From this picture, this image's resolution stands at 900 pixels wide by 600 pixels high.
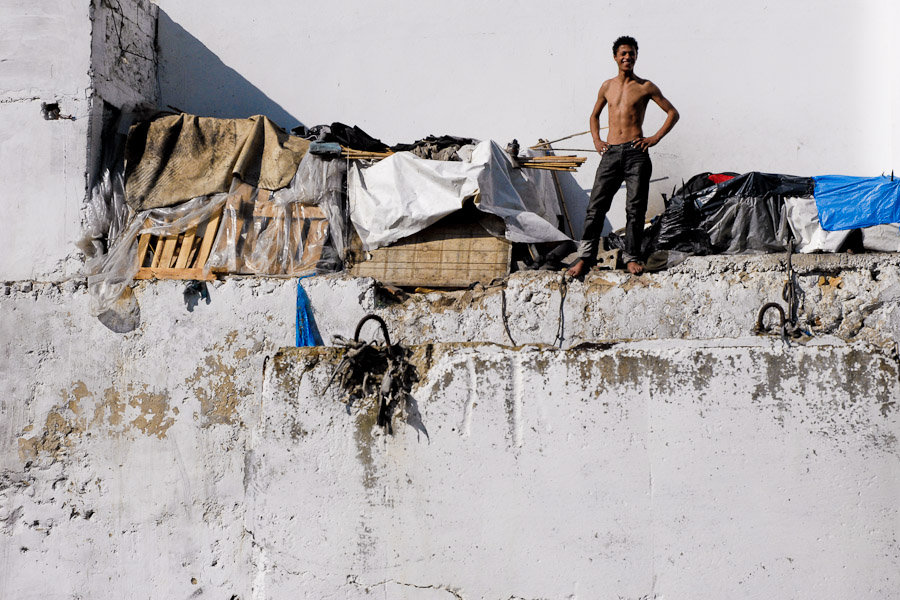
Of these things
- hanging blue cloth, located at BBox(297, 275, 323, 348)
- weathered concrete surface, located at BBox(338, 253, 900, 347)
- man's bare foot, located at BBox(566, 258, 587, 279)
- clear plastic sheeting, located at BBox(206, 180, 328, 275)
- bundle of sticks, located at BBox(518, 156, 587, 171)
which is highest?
bundle of sticks, located at BBox(518, 156, 587, 171)

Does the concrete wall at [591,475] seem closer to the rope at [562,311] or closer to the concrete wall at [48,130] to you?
the rope at [562,311]

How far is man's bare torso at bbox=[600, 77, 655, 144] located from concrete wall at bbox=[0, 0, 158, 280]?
380cm

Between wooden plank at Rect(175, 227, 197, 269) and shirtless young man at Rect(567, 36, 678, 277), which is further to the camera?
wooden plank at Rect(175, 227, 197, 269)

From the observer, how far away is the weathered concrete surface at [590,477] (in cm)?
340

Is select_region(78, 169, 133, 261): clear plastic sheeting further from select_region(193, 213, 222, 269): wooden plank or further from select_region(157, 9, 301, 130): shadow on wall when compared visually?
select_region(157, 9, 301, 130): shadow on wall

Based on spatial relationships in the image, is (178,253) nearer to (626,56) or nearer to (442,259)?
(442,259)

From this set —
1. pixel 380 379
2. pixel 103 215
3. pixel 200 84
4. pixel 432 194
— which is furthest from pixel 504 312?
pixel 200 84

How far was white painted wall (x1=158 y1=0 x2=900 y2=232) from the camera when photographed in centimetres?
675

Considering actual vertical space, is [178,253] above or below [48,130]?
below

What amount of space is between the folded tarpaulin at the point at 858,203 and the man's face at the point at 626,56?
1566 millimetres

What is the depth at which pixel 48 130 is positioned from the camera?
631 cm

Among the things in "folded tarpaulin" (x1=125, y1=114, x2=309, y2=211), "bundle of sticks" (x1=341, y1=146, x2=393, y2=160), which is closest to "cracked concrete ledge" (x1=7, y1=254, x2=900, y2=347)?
"bundle of sticks" (x1=341, y1=146, x2=393, y2=160)

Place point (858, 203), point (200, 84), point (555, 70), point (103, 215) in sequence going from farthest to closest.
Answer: point (200, 84) < point (555, 70) < point (103, 215) < point (858, 203)

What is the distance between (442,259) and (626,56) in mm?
1949
